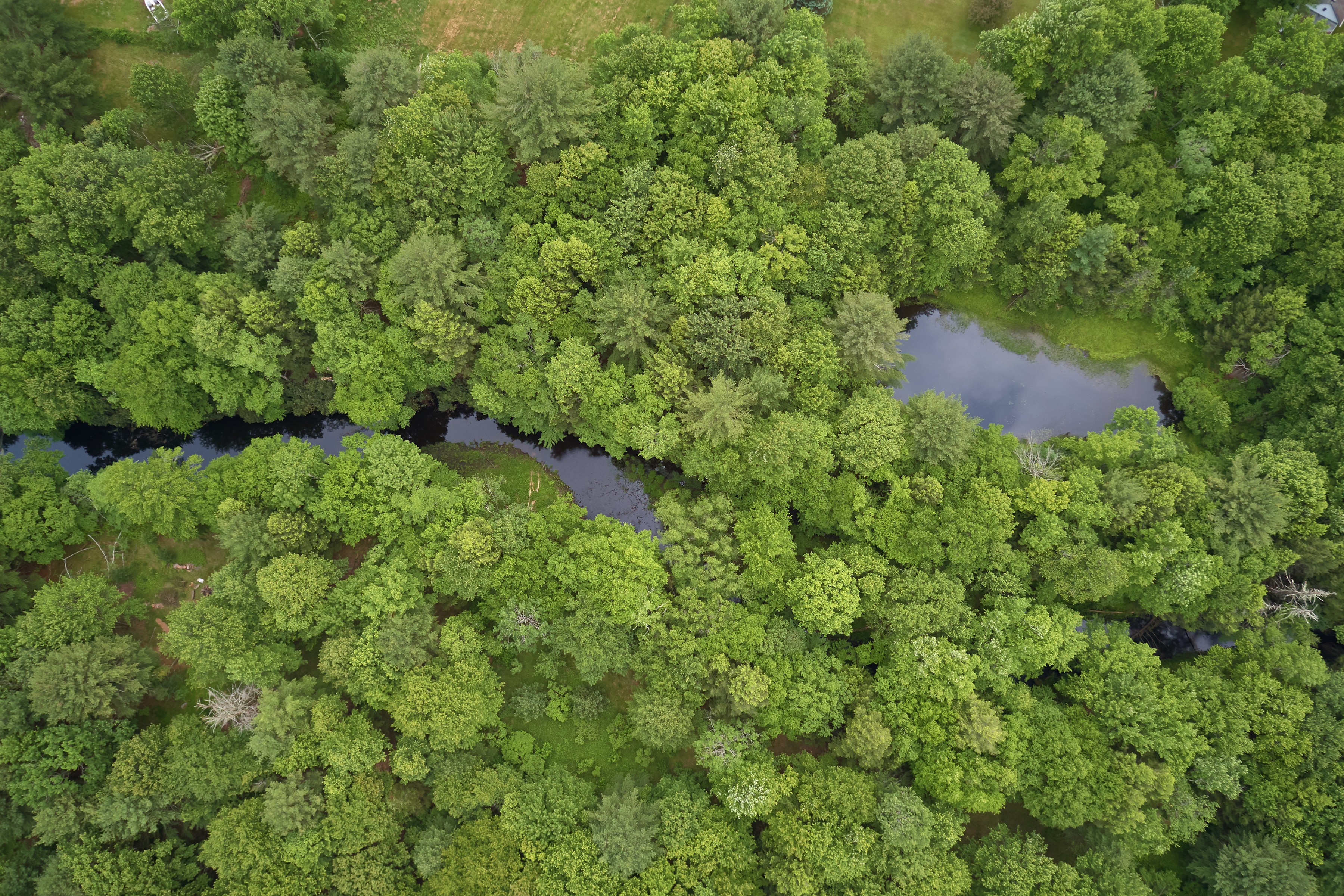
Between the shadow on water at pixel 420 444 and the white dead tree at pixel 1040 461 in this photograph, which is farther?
the shadow on water at pixel 420 444

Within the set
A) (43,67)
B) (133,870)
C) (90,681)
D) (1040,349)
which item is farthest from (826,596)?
(43,67)


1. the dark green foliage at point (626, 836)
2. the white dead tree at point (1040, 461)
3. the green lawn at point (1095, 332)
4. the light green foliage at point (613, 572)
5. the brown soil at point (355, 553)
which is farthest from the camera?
the green lawn at point (1095, 332)

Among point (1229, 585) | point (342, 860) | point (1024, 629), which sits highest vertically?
point (1229, 585)

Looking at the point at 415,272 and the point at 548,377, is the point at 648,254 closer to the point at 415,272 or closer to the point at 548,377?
the point at 548,377

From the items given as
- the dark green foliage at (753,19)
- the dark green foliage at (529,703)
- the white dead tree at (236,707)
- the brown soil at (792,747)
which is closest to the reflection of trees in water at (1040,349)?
the dark green foliage at (753,19)

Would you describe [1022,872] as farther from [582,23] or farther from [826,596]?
[582,23]

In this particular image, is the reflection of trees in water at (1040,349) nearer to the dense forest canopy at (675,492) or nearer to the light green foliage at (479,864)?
the dense forest canopy at (675,492)

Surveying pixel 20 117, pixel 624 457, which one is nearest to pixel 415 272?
pixel 624 457
